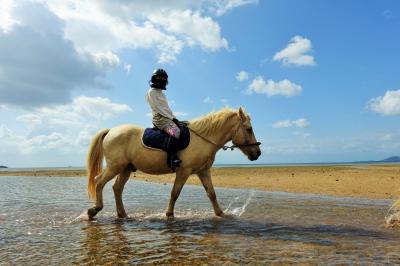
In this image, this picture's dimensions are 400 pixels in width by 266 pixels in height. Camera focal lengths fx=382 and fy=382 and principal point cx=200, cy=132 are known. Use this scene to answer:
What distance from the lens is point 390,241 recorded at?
6469 mm

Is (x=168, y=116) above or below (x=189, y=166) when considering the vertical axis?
above

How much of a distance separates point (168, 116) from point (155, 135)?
560mm

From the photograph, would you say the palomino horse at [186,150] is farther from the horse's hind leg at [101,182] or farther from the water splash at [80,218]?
the water splash at [80,218]

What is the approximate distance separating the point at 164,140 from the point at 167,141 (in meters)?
0.08

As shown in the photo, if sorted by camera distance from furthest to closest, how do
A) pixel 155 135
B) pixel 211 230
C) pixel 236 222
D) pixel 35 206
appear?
pixel 35 206, pixel 155 135, pixel 236 222, pixel 211 230

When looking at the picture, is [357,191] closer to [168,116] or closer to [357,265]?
[168,116]

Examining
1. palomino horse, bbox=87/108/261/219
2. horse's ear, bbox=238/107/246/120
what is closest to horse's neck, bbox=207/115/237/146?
palomino horse, bbox=87/108/261/219

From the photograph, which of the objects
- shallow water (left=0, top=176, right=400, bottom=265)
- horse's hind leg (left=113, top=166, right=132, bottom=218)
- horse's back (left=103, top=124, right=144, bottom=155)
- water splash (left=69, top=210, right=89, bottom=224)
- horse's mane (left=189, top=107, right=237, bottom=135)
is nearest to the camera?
shallow water (left=0, top=176, right=400, bottom=265)

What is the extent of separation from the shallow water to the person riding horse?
204 cm

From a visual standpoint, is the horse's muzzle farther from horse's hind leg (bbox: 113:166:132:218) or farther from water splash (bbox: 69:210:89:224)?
water splash (bbox: 69:210:89:224)

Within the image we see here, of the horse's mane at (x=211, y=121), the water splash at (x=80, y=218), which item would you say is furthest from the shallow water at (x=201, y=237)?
the horse's mane at (x=211, y=121)

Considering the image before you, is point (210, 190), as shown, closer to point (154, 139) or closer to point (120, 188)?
point (154, 139)

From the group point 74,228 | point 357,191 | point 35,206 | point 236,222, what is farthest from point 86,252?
point 357,191

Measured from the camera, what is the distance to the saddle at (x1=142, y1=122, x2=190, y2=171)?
9.14m
